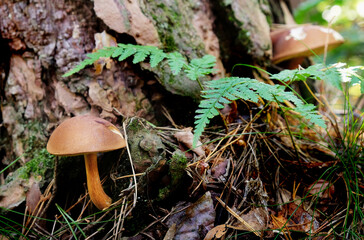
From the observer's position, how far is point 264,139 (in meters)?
1.73

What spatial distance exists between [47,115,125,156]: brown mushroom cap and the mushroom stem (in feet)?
0.52

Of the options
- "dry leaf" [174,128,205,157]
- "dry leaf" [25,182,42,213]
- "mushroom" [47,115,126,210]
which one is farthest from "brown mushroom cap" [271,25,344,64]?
"dry leaf" [25,182,42,213]

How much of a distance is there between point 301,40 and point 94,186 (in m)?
2.51

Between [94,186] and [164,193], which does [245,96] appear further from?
[94,186]

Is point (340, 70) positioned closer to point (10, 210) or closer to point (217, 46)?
point (217, 46)

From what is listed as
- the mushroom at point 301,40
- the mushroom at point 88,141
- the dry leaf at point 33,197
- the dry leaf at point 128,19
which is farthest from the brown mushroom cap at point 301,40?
the dry leaf at point 33,197

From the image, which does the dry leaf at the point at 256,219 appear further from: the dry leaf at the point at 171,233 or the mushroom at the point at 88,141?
the mushroom at the point at 88,141

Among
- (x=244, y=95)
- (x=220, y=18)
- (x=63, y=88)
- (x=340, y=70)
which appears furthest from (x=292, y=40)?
(x=63, y=88)

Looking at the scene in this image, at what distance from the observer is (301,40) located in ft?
8.55

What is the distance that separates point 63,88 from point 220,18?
1.59m

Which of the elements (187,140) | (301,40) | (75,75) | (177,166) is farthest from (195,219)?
(301,40)

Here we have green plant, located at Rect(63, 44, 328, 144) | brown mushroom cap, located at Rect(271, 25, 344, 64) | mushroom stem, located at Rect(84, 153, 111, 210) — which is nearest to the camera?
green plant, located at Rect(63, 44, 328, 144)

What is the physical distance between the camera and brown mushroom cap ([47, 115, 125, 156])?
123 centimetres

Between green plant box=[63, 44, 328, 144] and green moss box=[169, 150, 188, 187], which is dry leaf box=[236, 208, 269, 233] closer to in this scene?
green moss box=[169, 150, 188, 187]
